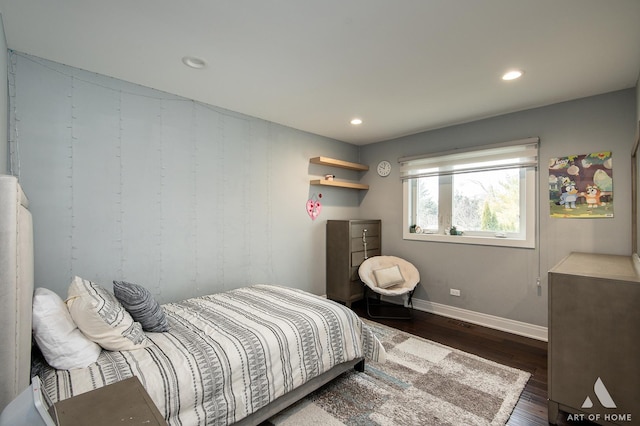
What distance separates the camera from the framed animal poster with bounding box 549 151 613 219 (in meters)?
2.84

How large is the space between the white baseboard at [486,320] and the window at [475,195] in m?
0.87

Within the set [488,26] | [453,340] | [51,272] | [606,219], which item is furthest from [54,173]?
[606,219]

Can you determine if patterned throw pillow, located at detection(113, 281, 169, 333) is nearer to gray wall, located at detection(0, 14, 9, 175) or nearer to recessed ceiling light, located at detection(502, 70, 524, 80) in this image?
gray wall, located at detection(0, 14, 9, 175)

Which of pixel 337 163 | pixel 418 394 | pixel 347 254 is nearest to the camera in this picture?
pixel 418 394

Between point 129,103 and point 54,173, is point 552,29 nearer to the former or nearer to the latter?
point 129,103

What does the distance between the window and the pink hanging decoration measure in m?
1.25

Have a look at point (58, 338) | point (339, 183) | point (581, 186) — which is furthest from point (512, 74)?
point (58, 338)

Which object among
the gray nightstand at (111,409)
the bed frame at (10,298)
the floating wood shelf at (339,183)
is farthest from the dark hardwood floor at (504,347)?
the bed frame at (10,298)

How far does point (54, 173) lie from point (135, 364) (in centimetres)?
169

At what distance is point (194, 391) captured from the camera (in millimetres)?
1549

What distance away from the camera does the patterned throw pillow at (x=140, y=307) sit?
193cm

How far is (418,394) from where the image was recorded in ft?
7.32

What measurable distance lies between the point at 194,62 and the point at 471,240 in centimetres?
347

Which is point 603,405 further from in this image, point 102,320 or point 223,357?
point 102,320
